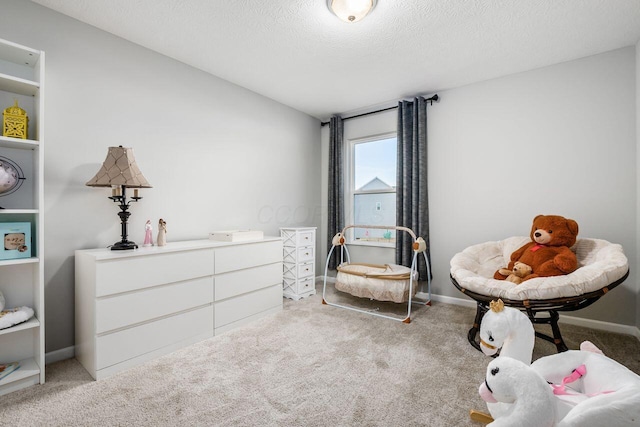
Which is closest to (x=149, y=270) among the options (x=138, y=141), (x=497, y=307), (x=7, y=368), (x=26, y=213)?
(x=26, y=213)

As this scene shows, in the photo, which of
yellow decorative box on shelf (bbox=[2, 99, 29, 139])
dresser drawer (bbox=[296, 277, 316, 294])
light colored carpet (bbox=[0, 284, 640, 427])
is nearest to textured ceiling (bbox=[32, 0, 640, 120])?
yellow decorative box on shelf (bbox=[2, 99, 29, 139])

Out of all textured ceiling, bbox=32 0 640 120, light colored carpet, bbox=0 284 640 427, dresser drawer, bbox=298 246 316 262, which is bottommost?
light colored carpet, bbox=0 284 640 427

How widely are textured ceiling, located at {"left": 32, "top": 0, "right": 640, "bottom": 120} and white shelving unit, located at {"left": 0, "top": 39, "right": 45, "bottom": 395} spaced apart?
1.87 ft

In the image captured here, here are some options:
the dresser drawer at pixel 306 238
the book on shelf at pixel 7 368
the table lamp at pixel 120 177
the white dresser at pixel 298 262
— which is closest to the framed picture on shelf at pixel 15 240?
the table lamp at pixel 120 177

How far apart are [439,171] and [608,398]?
281 centimetres

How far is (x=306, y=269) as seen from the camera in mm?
3557

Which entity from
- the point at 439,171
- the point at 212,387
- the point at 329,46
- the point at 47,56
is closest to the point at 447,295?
the point at 439,171

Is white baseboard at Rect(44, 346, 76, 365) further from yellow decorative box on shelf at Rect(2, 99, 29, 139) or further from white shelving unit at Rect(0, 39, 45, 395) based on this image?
yellow decorative box on shelf at Rect(2, 99, 29, 139)

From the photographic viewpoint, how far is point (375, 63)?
9.05ft

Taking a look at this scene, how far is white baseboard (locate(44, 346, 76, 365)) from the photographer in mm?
1979

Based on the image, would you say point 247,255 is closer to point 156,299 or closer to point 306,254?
point 156,299

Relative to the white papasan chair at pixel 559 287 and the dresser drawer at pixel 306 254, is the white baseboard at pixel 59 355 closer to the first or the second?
the dresser drawer at pixel 306 254

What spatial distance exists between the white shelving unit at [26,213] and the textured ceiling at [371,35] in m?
0.57

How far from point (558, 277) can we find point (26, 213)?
3.45 meters
